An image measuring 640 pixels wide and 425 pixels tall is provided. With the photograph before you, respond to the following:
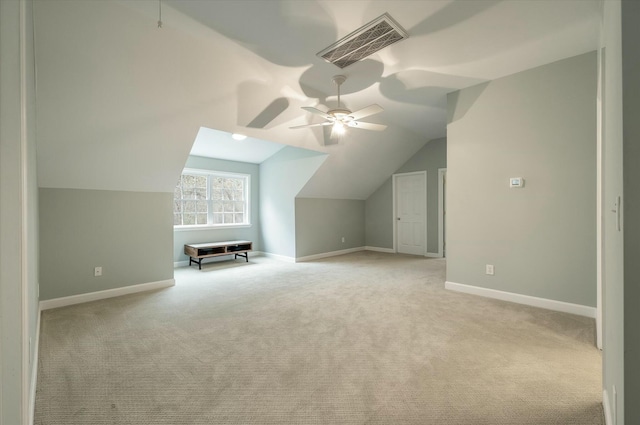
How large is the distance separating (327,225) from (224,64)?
4471 mm

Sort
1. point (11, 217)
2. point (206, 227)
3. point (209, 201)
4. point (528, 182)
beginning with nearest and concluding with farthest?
point (11, 217) < point (528, 182) < point (206, 227) < point (209, 201)

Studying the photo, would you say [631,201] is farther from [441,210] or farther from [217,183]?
[217,183]

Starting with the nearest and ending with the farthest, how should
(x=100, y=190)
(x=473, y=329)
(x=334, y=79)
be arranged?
(x=473, y=329), (x=334, y=79), (x=100, y=190)

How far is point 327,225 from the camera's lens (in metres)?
6.96

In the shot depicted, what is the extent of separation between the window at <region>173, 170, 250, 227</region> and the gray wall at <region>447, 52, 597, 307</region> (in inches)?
190

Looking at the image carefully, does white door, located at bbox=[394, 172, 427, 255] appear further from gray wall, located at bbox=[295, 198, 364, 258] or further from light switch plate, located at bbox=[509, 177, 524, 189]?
light switch plate, located at bbox=[509, 177, 524, 189]

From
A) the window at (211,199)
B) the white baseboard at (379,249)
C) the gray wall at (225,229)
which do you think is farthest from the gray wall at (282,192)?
the white baseboard at (379,249)

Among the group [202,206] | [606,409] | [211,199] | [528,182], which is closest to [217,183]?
[211,199]

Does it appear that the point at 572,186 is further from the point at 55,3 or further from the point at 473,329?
the point at 55,3

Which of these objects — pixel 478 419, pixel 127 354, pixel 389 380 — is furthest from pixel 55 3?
pixel 478 419

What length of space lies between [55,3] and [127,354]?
8.97 feet

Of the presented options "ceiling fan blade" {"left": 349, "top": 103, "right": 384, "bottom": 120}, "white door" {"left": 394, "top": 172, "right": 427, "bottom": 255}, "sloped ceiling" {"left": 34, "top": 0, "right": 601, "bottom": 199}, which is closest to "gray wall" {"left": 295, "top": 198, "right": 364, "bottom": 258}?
"white door" {"left": 394, "top": 172, "right": 427, "bottom": 255}

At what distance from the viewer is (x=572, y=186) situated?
3.12 metres

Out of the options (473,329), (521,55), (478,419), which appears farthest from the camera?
(521,55)
